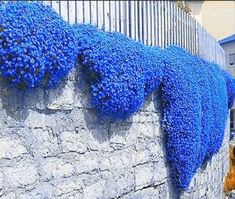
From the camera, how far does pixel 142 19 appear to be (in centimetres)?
481

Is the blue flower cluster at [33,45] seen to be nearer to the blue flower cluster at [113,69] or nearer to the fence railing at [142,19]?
the blue flower cluster at [113,69]

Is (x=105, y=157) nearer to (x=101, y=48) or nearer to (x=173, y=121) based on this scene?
(x=101, y=48)

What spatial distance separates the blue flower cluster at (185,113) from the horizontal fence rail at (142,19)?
0.99 ft

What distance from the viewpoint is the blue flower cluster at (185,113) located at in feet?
15.6

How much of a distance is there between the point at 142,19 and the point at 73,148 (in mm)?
2107

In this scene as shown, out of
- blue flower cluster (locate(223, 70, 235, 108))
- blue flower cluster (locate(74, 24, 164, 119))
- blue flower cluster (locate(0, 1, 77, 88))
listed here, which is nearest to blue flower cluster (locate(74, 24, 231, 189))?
blue flower cluster (locate(74, 24, 164, 119))

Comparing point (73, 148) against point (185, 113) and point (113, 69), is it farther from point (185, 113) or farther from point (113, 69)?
point (185, 113)

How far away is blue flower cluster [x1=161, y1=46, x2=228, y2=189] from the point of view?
4.75 m

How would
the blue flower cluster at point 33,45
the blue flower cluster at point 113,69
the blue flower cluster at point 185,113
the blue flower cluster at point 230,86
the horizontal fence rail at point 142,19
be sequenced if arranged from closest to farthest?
the blue flower cluster at point 33,45
the blue flower cluster at point 113,69
the horizontal fence rail at point 142,19
the blue flower cluster at point 185,113
the blue flower cluster at point 230,86

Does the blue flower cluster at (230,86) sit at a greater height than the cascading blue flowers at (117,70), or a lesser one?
greater

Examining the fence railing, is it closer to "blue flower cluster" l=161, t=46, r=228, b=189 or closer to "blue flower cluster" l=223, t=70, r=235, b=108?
"blue flower cluster" l=161, t=46, r=228, b=189

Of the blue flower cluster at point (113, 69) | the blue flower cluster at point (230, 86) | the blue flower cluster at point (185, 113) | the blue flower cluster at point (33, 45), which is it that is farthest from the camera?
the blue flower cluster at point (230, 86)

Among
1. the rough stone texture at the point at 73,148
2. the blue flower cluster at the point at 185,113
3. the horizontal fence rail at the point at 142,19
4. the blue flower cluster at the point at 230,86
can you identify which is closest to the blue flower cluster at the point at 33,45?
the rough stone texture at the point at 73,148

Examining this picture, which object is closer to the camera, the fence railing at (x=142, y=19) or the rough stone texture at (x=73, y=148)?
the rough stone texture at (x=73, y=148)
